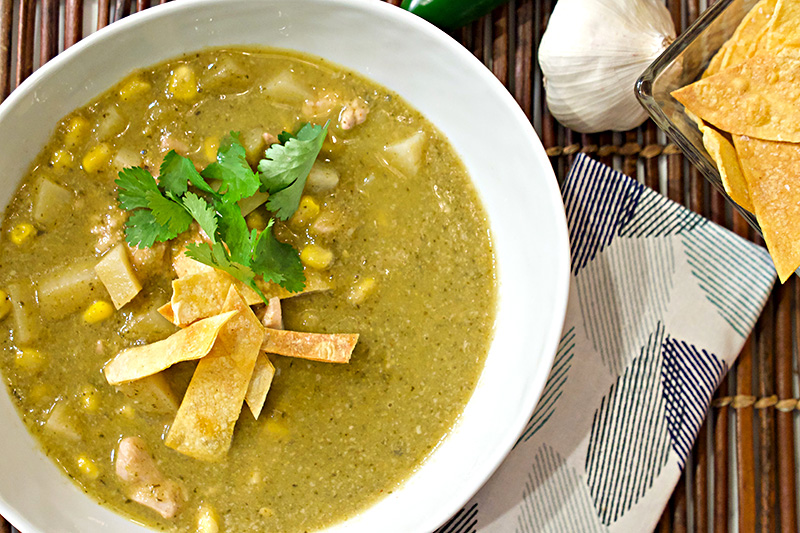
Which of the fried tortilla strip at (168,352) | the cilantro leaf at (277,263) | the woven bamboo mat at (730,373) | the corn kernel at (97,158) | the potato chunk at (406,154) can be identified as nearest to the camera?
the fried tortilla strip at (168,352)

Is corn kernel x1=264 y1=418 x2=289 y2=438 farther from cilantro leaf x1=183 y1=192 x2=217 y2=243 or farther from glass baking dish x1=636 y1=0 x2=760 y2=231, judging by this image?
glass baking dish x1=636 y1=0 x2=760 y2=231

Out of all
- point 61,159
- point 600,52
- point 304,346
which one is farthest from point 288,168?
point 600,52

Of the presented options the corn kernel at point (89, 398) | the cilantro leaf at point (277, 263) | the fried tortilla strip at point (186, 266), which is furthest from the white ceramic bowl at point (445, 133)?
the cilantro leaf at point (277, 263)

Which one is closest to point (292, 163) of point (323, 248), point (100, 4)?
point (323, 248)

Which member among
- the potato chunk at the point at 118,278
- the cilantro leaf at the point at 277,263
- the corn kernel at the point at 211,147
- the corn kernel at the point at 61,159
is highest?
the corn kernel at the point at 211,147

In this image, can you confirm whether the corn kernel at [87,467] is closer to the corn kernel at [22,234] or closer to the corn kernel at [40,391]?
the corn kernel at [40,391]

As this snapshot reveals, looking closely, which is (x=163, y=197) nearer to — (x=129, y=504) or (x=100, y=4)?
(x=100, y=4)

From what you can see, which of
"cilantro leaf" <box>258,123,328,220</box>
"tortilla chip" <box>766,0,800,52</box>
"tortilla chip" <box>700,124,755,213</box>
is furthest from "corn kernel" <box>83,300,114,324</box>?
"tortilla chip" <box>766,0,800,52</box>
